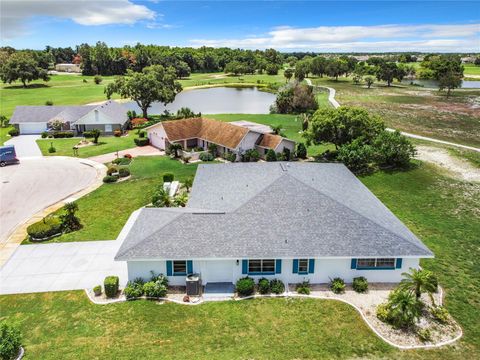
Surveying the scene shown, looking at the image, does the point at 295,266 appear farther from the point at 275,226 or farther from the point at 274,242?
the point at 275,226

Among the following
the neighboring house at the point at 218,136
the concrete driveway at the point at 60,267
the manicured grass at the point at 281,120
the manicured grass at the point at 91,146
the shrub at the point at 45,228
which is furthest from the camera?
the manicured grass at the point at 281,120

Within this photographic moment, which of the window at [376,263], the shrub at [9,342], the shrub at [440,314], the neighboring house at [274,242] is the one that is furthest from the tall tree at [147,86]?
the shrub at [440,314]

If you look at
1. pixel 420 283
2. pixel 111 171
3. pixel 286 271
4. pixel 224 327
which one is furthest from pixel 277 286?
pixel 111 171


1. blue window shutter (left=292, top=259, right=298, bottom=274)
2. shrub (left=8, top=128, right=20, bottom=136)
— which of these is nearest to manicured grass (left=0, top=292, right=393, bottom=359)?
blue window shutter (left=292, top=259, right=298, bottom=274)

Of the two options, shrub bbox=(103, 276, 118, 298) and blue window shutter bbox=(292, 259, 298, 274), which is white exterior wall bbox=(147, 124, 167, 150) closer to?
shrub bbox=(103, 276, 118, 298)

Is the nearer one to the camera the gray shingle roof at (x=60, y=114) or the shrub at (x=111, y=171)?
the shrub at (x=111, y=171)

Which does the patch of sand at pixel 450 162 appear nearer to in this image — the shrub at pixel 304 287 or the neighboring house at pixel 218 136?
the neighboring house at pixel 218 136
